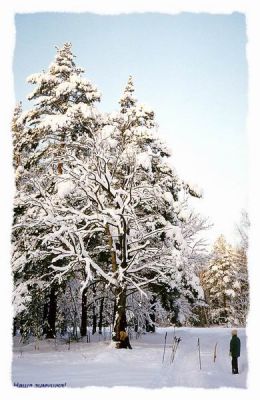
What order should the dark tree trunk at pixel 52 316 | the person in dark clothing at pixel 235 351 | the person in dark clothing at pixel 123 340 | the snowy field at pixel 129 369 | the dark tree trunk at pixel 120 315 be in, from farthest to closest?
the dark tree trunk at pixel 52 316
the dark tree trunk at pixel 120 315
the person in dark clothing at pixel 123 340
the person in dark clothing at pixel 235 351
the snowy field at pixel 129 369

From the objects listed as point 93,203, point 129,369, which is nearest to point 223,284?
point 93,203

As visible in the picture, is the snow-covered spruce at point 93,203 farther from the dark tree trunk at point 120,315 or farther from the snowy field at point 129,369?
the snowy field at point 129,369

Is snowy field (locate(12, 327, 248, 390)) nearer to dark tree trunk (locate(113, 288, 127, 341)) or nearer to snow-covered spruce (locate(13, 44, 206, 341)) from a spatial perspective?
dark tree trunk (locate(113, 288, 127, 341))

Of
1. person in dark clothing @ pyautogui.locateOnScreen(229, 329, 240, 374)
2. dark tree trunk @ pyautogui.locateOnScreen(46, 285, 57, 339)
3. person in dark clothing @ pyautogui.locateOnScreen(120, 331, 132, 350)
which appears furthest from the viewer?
dark tree trunk @ pyautogui.locateOnScreen(46, 285, 57, 339)

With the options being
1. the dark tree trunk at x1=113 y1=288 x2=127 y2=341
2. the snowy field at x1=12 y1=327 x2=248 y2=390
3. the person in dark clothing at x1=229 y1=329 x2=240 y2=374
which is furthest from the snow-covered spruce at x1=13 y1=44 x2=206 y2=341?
the person in dark clothing at x1=229 y1=329 x2=240 y2=374

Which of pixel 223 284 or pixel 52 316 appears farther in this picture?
pixel 223 284

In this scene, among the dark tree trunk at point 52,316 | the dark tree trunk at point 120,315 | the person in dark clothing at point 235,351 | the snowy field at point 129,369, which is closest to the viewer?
the snowy field at point 129,369

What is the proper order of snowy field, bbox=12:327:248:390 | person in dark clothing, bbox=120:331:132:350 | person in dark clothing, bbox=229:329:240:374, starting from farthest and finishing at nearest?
1. person in dark clothing, bbox=120:331:132:350
2. person in dark clothing, bbox=229:329:240:374
3. snowy field, bbox=12:327:248:390

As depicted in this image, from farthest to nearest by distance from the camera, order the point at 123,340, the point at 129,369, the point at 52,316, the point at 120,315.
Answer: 1. the point at 52,316
2. the point at 120,315
3. the point at 123,340
4. the point at 129,369

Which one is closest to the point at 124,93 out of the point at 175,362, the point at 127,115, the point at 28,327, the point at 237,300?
the point at 127,115

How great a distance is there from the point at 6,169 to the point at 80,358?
25.2ft

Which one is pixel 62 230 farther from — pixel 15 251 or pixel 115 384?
pixel 115 384

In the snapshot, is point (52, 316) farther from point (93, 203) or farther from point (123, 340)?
point (93, 203)

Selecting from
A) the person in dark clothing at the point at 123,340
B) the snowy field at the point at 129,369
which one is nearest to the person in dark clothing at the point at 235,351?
the snowy field at the point at 129,369
